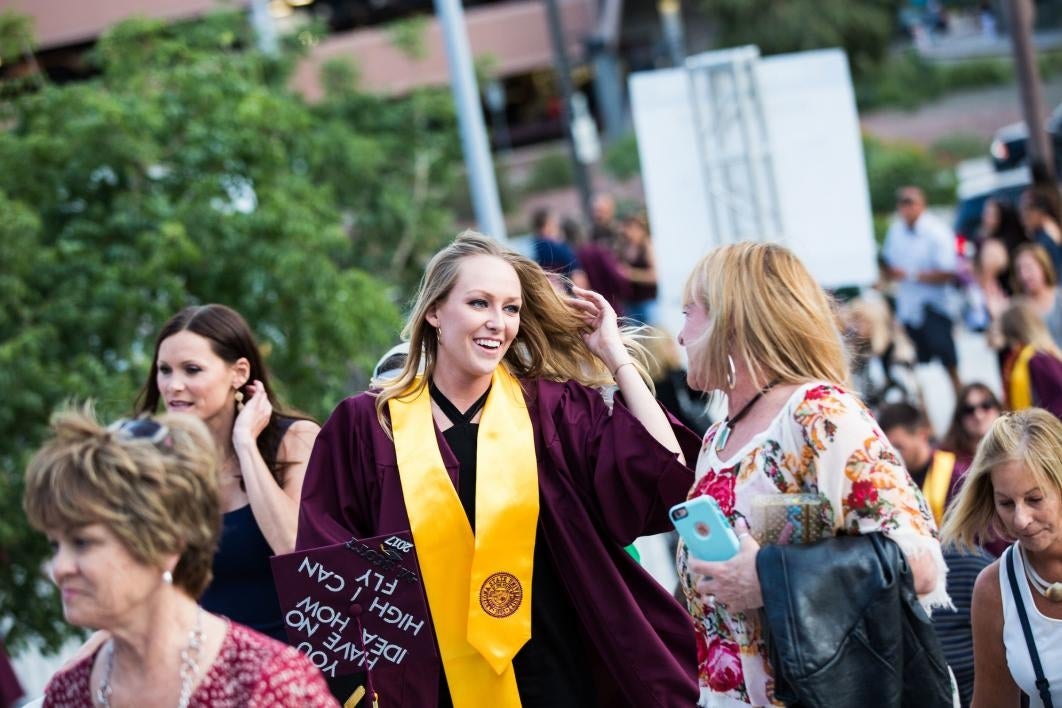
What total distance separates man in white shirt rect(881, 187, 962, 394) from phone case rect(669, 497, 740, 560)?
9.06 m

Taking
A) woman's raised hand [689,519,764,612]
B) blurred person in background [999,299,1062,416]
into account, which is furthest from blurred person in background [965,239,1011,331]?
Result: woman's raised hand [689,519,764,612]

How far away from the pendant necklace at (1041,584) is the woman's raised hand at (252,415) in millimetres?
2424

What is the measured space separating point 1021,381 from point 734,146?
330 centimetres

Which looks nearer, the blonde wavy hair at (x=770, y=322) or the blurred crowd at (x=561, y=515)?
the blurred crowd at (x=561, y=515)

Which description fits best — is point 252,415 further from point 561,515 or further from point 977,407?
point 977,407

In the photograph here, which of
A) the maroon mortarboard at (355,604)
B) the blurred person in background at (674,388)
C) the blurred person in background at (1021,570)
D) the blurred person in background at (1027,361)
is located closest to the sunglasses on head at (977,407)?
the blurred person in background at (1027,361)

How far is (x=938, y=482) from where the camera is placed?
241 inches

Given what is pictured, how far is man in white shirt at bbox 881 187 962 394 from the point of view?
12.0 meters

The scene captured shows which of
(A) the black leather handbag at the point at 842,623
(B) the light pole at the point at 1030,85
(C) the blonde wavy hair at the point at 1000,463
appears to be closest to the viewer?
(A) the black leather handbag at the point at 842,623

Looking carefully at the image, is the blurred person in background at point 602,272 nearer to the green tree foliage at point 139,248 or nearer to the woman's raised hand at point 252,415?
the green tree foliage at point 139,248

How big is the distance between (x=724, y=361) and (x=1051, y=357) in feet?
13.4

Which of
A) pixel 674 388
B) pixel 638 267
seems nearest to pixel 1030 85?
pixel 638 267

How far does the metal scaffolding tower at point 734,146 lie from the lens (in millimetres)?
9844

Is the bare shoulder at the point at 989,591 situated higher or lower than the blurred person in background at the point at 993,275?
higher
